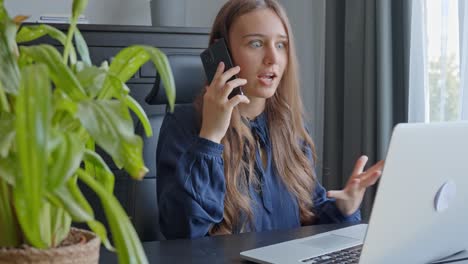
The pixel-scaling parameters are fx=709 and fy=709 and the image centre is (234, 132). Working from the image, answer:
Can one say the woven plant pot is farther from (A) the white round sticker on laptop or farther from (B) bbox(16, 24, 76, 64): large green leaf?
(A) the white round sticker on laptop

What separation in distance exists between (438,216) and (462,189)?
0.22 feet

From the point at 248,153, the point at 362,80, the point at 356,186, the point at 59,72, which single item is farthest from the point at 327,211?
the point at 362,80

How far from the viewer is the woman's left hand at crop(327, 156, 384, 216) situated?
1.50m

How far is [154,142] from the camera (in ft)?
6.01

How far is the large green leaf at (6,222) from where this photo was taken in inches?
28.9

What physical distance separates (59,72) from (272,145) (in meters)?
1.09

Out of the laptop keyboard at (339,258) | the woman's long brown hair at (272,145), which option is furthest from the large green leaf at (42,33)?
the woman's long brown hair at (272,145)

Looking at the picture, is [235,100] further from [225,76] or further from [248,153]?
[248,153]

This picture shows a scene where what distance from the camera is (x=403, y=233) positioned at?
3.46 feet

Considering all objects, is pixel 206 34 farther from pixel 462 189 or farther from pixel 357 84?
pixel 462 189

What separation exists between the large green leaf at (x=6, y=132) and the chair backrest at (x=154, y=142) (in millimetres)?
1014

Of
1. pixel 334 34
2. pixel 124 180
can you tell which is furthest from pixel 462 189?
pixel 334 34

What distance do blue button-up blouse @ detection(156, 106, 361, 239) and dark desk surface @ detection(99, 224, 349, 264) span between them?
5.2 inches

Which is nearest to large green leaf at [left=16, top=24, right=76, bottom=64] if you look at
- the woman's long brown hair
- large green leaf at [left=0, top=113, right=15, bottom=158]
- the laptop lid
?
large green leaf at [left=0, top=113, right=15, bottom=158]
